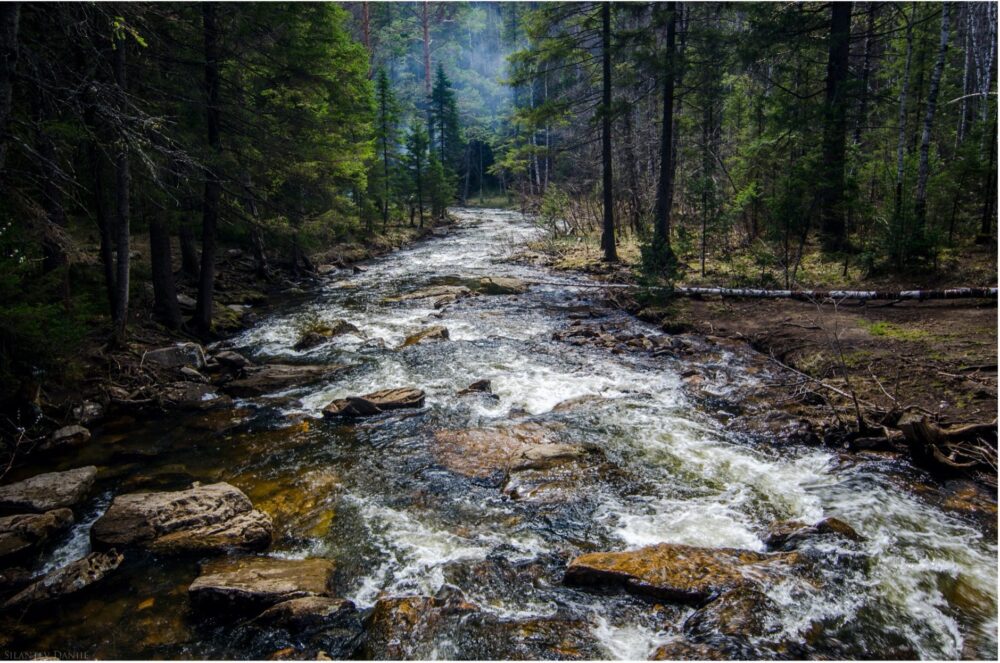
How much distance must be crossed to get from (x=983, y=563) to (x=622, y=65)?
19869 mm

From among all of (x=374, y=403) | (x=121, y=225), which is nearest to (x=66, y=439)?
(x=374, y=403)

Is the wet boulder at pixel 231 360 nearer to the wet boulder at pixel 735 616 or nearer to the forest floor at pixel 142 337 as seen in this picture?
the forest floor at pixel 142 337

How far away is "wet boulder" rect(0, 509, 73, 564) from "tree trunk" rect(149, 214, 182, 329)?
308 inches

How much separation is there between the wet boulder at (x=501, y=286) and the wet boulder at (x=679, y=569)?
44.3 ft

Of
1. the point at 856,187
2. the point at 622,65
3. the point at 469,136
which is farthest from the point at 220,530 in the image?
the point at 469,136

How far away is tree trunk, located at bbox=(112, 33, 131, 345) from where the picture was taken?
9.39 metres

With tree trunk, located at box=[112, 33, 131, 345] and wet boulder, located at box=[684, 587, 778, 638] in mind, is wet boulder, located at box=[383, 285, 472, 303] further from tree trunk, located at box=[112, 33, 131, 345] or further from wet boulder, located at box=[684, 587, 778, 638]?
wet boulder, located at box=[684, 587, 778, 638]

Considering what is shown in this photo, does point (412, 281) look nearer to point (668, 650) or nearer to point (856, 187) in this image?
point (856, 187)

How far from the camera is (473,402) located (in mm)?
9203

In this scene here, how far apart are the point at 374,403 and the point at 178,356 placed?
15.8 feet

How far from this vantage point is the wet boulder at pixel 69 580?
455 cm

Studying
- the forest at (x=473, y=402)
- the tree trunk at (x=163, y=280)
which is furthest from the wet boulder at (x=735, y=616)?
the tree trunk at (x=163, y=280)

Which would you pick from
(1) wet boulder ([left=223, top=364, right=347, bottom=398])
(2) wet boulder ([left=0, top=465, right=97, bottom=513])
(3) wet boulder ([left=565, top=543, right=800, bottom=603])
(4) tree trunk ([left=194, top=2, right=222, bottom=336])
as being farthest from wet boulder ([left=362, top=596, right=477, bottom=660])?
(4) tree trunk ([left=194, top=2, right=222, bottom=336])

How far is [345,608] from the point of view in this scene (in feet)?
14.8
